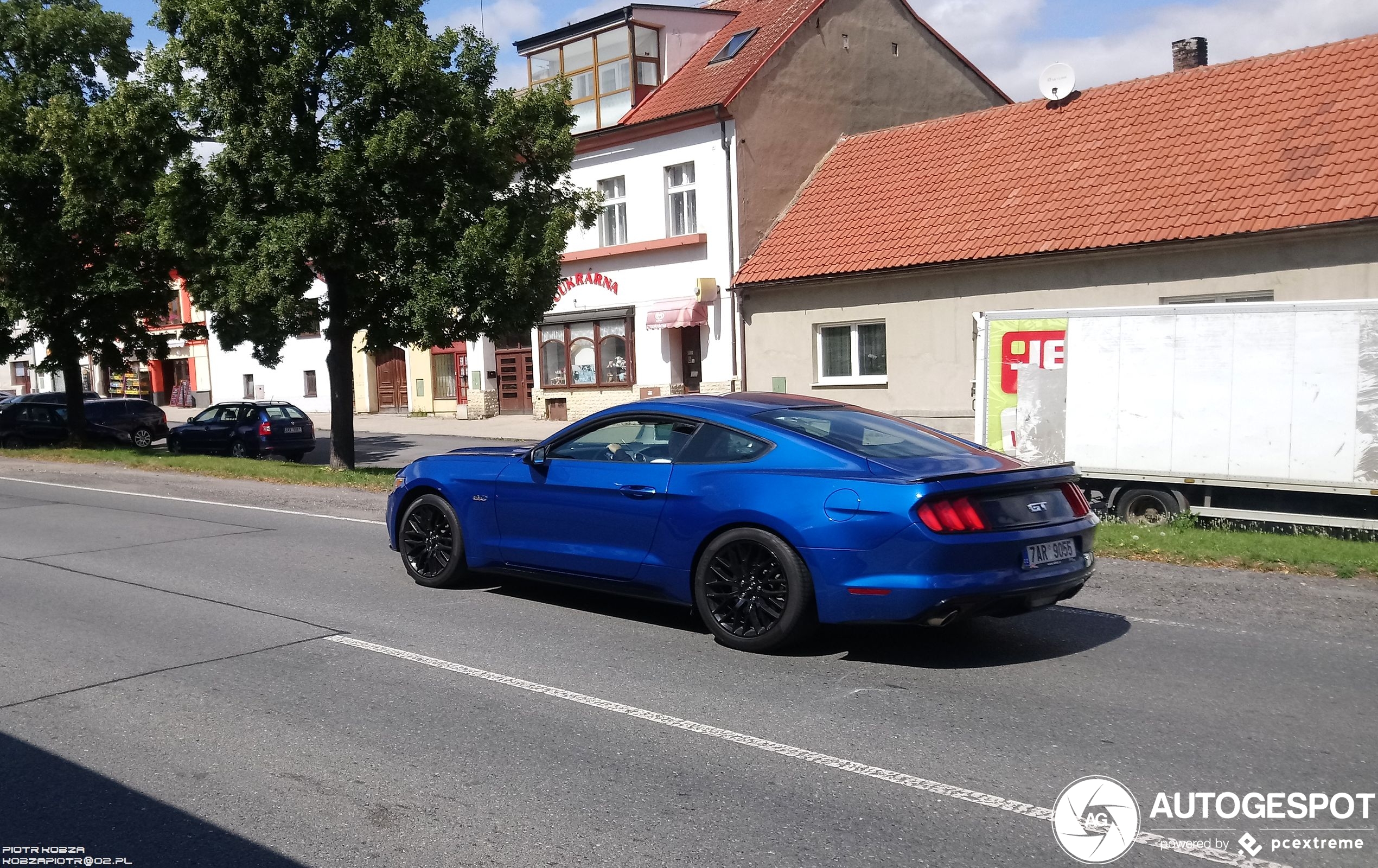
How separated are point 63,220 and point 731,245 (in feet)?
44.5

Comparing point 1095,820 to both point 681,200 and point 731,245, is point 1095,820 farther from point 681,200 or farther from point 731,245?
point 681,200

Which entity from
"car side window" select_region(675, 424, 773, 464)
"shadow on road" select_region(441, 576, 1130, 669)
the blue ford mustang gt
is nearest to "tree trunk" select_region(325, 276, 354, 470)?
the blue ford mustang gt

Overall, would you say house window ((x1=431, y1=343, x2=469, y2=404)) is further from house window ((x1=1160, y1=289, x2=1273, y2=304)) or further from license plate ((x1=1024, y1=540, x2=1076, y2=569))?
license plate ((x1=1024, y1=540, x2=1076, y2=569))

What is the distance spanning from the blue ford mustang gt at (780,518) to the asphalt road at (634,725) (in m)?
0.37

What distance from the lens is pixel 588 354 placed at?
3042cm

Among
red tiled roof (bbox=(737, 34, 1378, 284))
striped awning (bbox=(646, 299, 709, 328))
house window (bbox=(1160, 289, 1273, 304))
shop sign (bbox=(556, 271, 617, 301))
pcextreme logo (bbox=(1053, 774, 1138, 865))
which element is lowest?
pcextreme logo (bbox=(1053, 774, 1138, 865))

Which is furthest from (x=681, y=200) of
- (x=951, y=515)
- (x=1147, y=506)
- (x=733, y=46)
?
(x=951, y=515)

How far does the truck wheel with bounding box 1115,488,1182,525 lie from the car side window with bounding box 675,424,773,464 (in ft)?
23.6

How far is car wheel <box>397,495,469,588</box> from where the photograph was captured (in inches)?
330

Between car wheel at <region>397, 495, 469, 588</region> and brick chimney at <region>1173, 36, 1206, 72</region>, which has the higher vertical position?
brick chimney at <region>1173, 36, 1206, 72</region>

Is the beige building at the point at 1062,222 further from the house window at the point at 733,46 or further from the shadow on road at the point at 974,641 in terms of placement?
the shadow on road at the point at 974,641

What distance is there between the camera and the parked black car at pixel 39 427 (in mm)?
29609

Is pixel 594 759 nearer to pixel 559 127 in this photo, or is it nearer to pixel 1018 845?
pixel 1018 845

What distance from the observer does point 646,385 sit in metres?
28.6
